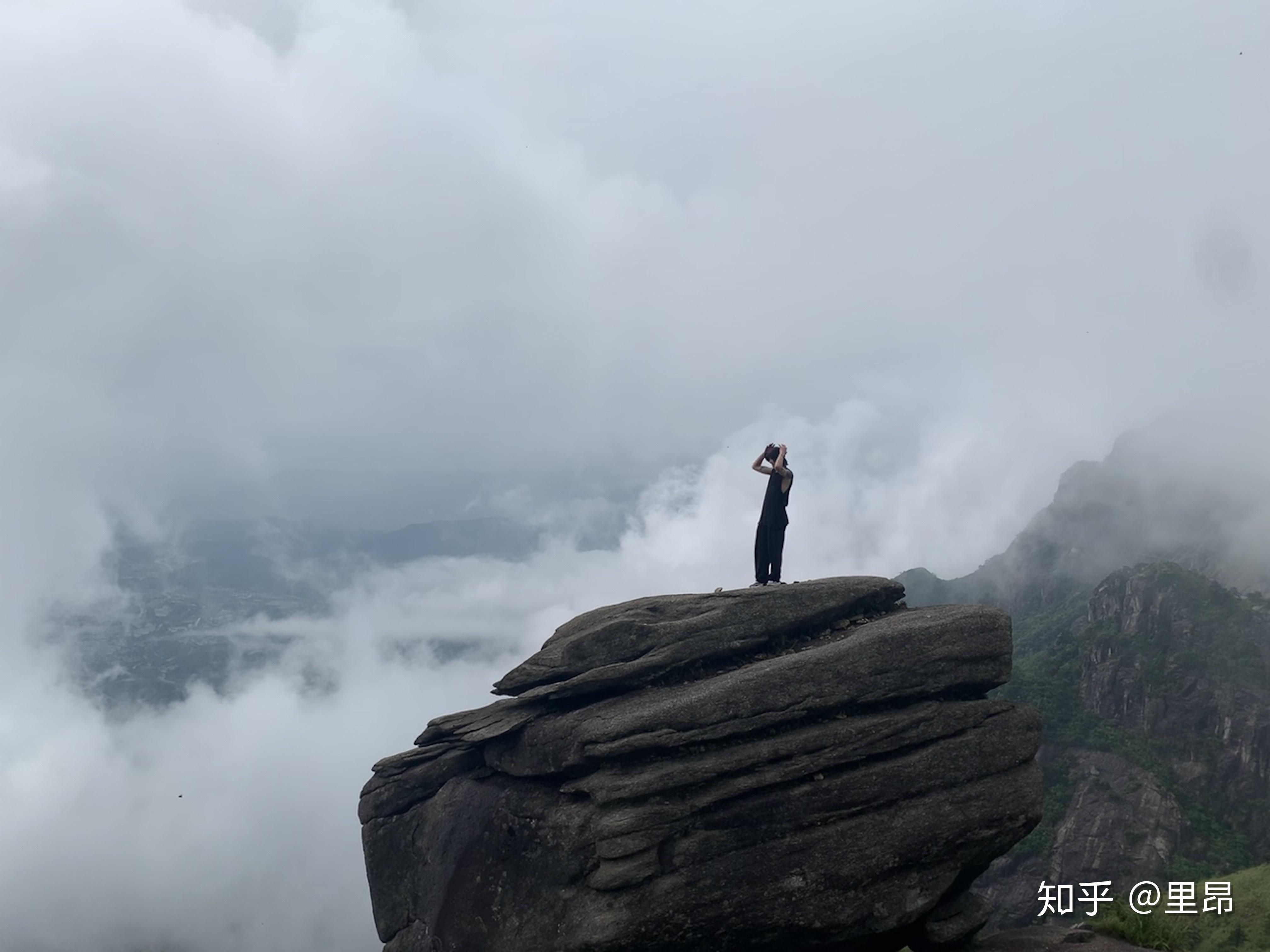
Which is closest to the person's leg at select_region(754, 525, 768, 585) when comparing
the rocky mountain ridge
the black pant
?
the black pant

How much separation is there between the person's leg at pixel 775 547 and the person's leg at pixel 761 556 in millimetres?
98

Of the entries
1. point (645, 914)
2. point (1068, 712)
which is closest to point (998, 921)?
point (1068, 712)

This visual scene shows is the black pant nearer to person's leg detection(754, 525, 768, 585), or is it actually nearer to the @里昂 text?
person's leg detection(754, 525, 768, 585)

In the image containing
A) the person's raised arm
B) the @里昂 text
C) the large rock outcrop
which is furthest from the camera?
the person's raised arm

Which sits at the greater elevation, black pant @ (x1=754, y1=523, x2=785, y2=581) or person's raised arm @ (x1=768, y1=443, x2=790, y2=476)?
person's raised arm @ (x1=768, y1=443, x2=790, y2=476)

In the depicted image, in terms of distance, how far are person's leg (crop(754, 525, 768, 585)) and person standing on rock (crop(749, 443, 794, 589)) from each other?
0.4 inches

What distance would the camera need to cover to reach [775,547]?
102ft

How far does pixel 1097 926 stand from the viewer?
26.5 m

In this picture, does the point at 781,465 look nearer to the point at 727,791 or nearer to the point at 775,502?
the point at 775,502

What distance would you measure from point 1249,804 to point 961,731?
159 metres

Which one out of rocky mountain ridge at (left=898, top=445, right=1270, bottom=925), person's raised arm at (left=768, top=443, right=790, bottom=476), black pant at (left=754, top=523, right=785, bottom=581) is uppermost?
person's raised arm at (left=768, top=443, right=790, bottom=476)

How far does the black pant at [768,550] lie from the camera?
31.1 m

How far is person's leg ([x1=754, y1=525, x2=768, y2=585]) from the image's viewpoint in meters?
31.2

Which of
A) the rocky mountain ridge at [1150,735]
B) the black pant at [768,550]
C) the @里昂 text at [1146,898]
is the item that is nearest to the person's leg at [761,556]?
the black pant at [768,550]
